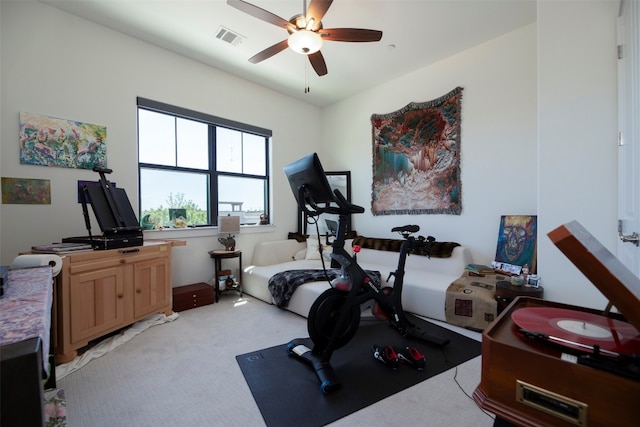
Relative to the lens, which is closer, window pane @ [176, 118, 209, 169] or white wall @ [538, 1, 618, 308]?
white wall @ [538, 1, 618, 308]

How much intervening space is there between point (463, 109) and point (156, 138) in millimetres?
3980

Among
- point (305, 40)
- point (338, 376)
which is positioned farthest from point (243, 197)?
point (338, 376)

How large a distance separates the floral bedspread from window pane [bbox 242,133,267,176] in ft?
10.4

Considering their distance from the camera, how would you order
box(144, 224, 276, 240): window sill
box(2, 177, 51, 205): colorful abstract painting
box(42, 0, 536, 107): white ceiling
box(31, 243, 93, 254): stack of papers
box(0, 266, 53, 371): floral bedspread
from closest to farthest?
box(0, 266, 53, 371): floral bedspread
box(31, 243, 93, 254): stack of papers
box(2, 177, 51, 205): colorful abstract painting
box(42, 0, 536, 107): white ceiling
box(144, 224, 276, 240): window sill

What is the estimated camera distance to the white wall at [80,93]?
8.09 ft

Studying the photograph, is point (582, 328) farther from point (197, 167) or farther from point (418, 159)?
point (197, 167)

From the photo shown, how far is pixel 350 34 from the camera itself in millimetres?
2354

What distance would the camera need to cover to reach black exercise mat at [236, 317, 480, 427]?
5.21ft

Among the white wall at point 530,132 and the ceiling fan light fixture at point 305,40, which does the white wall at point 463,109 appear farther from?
the ceiling fan light fixture at point 305,40

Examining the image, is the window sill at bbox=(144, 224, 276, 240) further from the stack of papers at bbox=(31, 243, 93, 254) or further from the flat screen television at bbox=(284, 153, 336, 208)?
the flat screen television at bbox=(284, 153, 336, 208)

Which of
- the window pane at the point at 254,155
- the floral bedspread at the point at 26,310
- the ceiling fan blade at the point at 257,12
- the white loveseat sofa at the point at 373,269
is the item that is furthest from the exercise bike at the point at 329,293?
the window pane at the point at 254,155

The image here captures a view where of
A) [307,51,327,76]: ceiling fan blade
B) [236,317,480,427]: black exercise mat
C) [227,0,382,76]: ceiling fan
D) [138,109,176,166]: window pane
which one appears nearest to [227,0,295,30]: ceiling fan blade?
[227,0,382,76]: ceiling fan

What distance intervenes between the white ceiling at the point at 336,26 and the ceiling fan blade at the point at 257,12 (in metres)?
0.56

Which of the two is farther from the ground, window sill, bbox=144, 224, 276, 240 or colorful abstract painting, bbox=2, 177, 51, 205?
colorful abstract painting, bbox=2, 177, 51, 205
